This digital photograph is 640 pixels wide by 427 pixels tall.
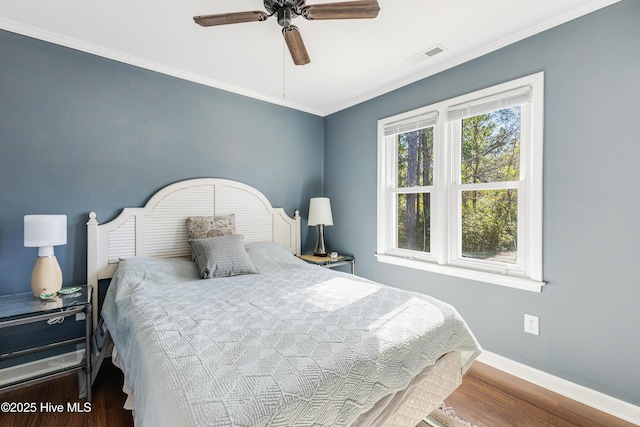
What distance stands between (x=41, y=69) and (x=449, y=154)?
3.33 metres

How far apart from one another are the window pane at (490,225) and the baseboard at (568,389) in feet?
2.54

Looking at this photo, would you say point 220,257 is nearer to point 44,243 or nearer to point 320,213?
point 44,243

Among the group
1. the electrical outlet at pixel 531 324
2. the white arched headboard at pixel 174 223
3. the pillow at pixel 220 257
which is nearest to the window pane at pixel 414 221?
the electrical outlet at pixel 531 324

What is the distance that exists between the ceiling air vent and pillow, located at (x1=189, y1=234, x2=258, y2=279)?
221 cm

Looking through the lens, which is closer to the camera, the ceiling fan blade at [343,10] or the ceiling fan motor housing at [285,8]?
the ceiling fan blade at [343,10]

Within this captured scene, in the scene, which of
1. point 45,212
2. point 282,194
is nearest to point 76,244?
point 45,212

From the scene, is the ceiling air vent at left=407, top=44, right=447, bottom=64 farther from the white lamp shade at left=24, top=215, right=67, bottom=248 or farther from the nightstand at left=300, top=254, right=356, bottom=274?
the white lamp shade at left=24, top=215, right=67, bottom=248

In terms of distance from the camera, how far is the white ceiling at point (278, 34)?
185 cm

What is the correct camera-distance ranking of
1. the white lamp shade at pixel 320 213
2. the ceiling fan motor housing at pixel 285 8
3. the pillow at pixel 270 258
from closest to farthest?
the ceiling fan motor housing at pixel 285 8 < the pillow at pixel 270 258 < the white lamp shade at pixel 320 213

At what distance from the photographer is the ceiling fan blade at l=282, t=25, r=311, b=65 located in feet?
5.62

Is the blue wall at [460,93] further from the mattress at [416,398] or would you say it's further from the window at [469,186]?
the mattress at [416,398]

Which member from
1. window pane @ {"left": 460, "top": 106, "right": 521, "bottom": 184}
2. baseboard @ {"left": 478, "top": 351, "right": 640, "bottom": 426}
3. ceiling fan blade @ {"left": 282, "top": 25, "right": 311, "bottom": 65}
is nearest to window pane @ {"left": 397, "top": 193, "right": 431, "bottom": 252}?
window pane @ {"left": 460, "top": 106, "right": 521, "bottom": 184}

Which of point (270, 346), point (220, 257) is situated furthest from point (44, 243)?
point (270, 346)

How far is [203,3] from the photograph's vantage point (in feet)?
5.96
